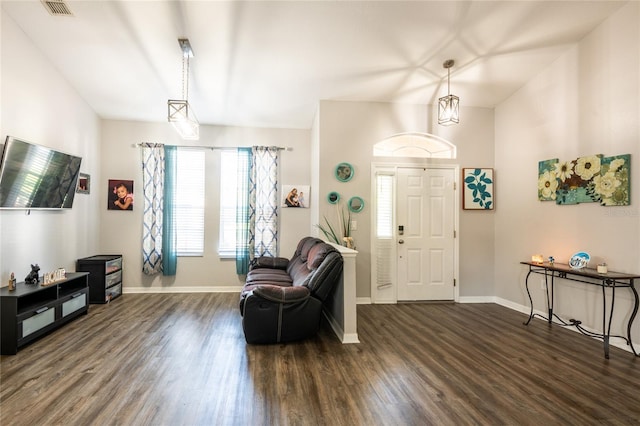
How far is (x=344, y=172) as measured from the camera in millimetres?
4508

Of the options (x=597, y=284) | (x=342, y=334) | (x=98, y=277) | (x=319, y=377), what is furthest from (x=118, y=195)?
(x=597, y=284)

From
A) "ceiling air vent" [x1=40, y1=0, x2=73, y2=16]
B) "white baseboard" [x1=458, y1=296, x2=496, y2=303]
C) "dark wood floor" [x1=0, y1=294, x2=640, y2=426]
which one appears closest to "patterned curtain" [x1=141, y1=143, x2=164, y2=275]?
"dark wood floor" [x1=0, y1=294, x2=640, y2=426]

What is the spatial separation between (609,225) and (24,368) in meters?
5.69

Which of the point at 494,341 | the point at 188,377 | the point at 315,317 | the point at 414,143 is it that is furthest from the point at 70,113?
the point at 494,341

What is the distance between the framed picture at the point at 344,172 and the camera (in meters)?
4.50

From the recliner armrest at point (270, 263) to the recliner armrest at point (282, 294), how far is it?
5.71 ft

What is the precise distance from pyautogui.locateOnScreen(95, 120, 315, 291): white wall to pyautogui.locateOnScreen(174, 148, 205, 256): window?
120 mm

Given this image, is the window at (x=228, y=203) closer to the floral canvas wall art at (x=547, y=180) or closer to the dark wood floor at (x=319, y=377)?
the dark wood floor at (x=319, y=377)

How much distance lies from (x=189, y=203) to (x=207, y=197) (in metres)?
0.32

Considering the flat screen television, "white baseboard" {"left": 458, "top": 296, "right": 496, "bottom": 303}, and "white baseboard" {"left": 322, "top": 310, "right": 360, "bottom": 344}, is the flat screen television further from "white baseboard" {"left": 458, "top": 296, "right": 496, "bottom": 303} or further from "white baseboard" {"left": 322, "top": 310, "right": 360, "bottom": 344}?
"white baseboard" {"left": 458, "top": 296, "right": 496, "bottom": 303}

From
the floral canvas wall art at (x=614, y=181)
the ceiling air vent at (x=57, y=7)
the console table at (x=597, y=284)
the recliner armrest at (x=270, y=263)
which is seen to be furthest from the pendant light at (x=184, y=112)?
the floral canvas wall art at (x=614, y=181)

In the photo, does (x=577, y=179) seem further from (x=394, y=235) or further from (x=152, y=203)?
(x=152, y=203)

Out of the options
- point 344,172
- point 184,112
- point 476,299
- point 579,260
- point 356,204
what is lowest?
point 476,299

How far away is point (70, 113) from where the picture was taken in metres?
4.15
